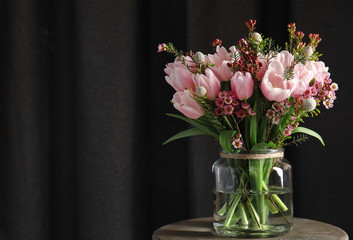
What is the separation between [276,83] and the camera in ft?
3.57

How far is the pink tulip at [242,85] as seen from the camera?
41.9 inches

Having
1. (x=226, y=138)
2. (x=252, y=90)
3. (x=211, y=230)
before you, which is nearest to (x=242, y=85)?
(x=252, y=90)

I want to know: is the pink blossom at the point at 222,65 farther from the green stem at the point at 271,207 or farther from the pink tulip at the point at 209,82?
the green stem at the point at 271,207

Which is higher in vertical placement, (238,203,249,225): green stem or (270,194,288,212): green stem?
(270,194,288,212): green stem

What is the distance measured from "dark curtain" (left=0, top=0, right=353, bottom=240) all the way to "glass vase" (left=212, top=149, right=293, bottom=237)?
48cm

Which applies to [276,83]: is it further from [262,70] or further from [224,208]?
[224,208]

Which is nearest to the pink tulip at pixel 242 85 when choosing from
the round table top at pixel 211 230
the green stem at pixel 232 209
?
the green stem at pixel 232 209

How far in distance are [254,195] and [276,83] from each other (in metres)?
0.26

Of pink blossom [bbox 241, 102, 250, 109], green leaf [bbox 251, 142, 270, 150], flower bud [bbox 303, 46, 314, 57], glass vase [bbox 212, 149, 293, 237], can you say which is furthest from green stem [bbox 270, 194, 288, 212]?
flower bud [bbox 303, 46, 314, 57]

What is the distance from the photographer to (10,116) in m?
1.77

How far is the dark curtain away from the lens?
1.66 m

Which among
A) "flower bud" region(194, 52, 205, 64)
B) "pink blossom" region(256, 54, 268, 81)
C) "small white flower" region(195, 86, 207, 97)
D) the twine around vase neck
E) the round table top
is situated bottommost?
the round table top

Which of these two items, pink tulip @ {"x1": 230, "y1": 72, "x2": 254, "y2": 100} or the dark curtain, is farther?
the dark curtain

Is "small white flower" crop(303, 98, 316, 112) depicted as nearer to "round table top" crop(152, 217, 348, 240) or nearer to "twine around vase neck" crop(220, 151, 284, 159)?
"twine around vase neck" crop(220, 151, 284, 159)
